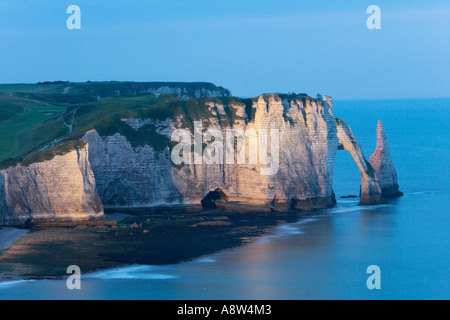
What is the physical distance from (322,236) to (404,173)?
37368 millimetres

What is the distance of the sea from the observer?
53.8 meters

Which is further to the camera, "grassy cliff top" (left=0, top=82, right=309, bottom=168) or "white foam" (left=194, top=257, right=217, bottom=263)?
"grassy cliff top" (left=0, top=82, right=309, bottom=168)

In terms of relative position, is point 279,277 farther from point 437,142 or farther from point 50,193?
point 437,142

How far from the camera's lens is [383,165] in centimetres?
8344

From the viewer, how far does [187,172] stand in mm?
78000

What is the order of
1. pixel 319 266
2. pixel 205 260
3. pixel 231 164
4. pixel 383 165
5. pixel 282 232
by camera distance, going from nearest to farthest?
pixel 319 266, pixel 205 260, pixel 282 232, pixel 231 164, pixel 383 165

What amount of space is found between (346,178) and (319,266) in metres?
41.5

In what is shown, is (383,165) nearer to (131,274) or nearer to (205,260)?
(205,260)

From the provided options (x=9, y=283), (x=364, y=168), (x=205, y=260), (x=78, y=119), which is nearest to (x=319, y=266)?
(x=205, y=260)

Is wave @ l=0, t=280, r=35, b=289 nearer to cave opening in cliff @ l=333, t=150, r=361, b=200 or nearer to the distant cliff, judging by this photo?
the distant cliff

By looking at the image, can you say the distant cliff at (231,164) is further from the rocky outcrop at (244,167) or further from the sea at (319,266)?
the sea at (319,266)

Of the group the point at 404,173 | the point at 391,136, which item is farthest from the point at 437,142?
the point at 404,173

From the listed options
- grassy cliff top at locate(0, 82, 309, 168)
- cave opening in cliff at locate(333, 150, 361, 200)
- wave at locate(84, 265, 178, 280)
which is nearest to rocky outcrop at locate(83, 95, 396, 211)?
grassy cliff top at locate(0, 82, 309, 168)

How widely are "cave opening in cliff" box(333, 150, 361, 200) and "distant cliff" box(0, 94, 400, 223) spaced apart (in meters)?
6.52
